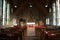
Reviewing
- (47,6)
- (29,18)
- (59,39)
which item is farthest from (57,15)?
(59,39)

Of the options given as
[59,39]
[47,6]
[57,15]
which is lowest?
[59,39]

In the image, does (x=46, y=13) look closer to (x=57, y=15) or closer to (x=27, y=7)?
(x=27, y=7)

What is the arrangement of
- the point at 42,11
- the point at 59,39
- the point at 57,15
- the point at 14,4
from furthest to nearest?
the point at 42,11, the point at 14,4, the point at 57,15, the point at 59,39

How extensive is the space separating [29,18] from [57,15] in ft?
22.5

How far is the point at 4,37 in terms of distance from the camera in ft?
20.2

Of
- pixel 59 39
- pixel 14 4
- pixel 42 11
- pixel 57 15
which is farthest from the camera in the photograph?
pixel 42 11

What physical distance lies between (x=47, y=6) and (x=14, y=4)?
478 centimetres

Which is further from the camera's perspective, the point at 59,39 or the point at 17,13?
the point at 17,13

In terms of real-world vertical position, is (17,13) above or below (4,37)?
above

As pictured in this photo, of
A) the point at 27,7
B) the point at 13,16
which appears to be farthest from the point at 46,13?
the point at 13,16

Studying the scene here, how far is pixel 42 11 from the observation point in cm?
2738

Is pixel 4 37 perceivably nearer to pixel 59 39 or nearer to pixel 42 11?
pixel 59 39

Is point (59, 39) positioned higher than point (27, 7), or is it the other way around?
point (27, 7)

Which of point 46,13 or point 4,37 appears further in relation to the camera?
point 46,13
